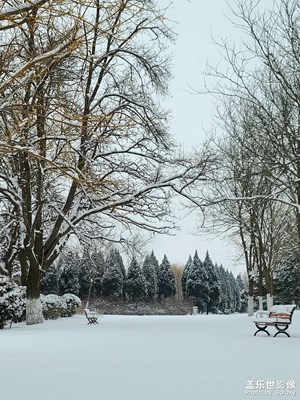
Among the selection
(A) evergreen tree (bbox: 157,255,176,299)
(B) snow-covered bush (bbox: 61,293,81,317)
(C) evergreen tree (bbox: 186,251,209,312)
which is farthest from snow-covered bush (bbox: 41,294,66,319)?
(C) evergreen tree (bbox: 186,251,209,312)

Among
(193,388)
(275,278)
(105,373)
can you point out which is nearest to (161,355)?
(105,373)

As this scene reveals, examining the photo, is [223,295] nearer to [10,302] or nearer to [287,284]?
[287,284]

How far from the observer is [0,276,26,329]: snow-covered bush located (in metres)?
15.9

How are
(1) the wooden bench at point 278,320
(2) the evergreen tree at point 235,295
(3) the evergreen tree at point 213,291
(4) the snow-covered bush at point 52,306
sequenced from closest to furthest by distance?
(1) the wooden bench at point 278,320
(4) the snow-covered bush at point 52,306
(3) the evergreen tree at point 213,291
(2) the evergreen tree at point 235,295

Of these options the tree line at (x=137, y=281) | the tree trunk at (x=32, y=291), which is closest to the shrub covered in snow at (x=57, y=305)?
the tree trunk at (x=32, y=291)

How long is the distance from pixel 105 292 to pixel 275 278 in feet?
61.4

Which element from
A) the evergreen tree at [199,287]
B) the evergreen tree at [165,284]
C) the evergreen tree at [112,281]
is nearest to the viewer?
the evergreen tree at [112,281]

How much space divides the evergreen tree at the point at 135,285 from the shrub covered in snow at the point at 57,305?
27478mm

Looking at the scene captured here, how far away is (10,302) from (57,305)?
5.44m

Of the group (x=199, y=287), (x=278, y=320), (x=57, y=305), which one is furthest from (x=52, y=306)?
(x=199, y=287)

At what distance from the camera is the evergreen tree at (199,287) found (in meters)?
55.5

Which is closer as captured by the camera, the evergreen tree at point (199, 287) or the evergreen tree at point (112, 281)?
the evergreen tree at point (112, 281)

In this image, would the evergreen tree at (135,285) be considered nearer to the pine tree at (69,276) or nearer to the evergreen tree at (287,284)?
the pine tree at (69,276)

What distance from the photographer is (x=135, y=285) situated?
51.7 meters
